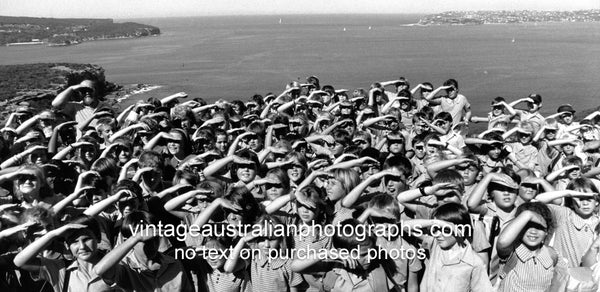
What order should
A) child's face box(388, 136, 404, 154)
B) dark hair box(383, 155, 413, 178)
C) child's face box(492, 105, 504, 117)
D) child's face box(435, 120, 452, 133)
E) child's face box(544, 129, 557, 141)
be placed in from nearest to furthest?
1. dark hair box(383, 155, 413, 178)
2. child's face box(388, 136, 404, 154)
3. child's face box(544, 129, 557, 141)
4. child's face box(435, 120, 452, 133)
5. child's face box(492, 105, 504, 117)

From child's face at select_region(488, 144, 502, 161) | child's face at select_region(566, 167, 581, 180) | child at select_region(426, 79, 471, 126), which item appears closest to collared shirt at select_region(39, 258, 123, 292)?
child's face at select_region(488, 144, 502, 161)

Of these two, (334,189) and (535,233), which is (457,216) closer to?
(535,233)

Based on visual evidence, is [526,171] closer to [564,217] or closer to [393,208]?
[564,217]

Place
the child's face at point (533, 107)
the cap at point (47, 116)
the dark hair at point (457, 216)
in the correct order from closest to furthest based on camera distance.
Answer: the dark hair at point (457, 216)
the cap at point (47, 116)
the child's face at point (533, 107)

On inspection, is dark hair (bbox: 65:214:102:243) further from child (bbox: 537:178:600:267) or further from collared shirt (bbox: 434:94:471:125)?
collared shirt (bbox: 434:94:471:125)

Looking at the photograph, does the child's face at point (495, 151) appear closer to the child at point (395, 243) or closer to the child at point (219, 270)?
the child at point (395, 243)

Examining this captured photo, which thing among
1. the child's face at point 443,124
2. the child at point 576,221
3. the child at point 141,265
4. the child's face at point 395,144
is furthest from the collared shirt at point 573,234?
the child at point 141,265
